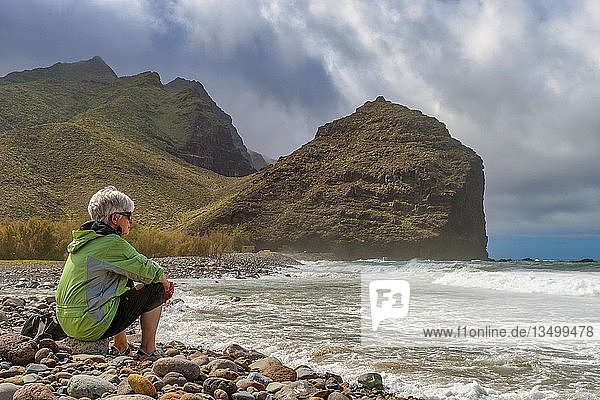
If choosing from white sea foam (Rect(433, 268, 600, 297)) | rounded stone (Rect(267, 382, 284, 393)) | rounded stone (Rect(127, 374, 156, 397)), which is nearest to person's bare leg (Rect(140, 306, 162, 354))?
rounded stone (Rect(127, 374, 156, 397))

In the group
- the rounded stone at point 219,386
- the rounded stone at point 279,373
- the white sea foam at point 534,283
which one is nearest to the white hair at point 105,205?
the rounded stone at point 219,386

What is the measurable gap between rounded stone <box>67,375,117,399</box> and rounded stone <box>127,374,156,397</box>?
0.44ft

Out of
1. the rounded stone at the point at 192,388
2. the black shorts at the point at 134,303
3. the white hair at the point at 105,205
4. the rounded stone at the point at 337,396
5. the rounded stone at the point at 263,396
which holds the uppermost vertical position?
the white hair at the point at 105,205

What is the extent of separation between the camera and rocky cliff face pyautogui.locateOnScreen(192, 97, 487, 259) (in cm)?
6981

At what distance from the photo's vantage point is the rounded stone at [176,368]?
417cm

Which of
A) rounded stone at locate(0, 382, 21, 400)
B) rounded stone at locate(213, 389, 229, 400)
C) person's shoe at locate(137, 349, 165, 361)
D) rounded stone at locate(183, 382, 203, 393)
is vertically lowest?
rounded stone at locate(213, 389, 229, 400)

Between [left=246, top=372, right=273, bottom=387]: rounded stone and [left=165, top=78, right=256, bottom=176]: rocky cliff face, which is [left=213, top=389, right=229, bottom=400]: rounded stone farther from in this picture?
[left=165, top=78, right=256, bottom=176]: rocky cliff face

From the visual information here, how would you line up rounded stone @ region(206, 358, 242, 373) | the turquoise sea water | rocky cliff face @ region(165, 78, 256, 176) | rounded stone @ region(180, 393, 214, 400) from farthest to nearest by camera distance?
rocky cliff face @ region(165, 78, 256, 176)
the turquoise sea water
rounded stone @ region(206, 358, 242, 373)
rounded stone @ region(180, 393, 214, 400)

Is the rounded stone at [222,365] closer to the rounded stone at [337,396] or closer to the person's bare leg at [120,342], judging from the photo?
the person's bare leg at [120,342]

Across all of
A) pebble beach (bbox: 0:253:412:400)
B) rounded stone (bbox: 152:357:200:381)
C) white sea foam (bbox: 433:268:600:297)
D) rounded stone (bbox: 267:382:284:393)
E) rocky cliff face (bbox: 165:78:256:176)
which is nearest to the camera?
pebble beach (bbox: 0:253:412:400)

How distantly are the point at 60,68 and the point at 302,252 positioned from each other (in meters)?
102

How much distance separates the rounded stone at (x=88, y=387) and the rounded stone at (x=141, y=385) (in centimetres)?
13

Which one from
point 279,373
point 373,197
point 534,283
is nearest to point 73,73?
point 373,197

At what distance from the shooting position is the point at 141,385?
11.9ft
